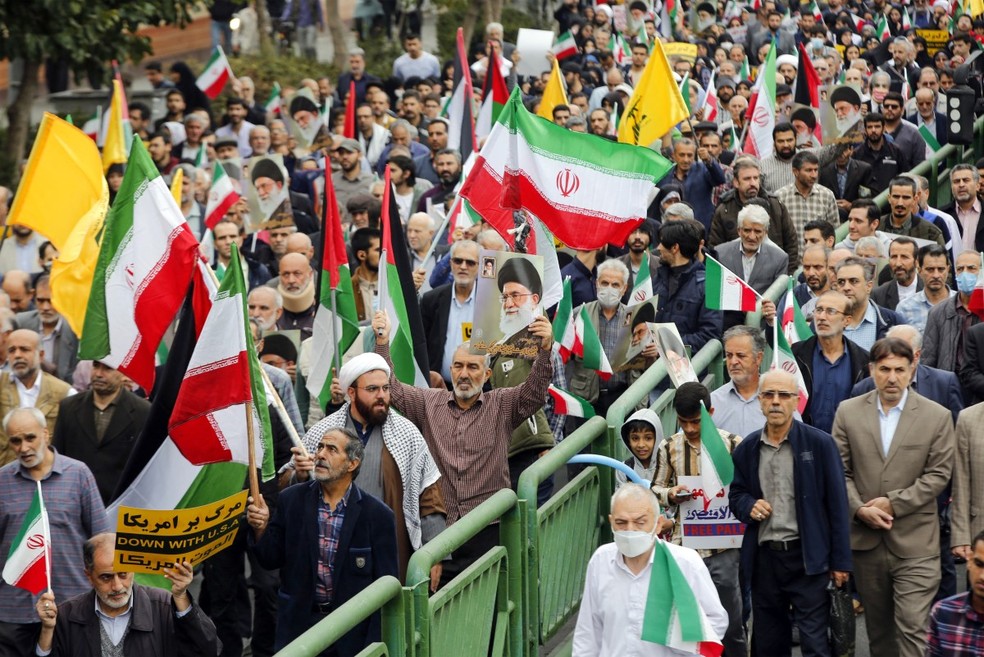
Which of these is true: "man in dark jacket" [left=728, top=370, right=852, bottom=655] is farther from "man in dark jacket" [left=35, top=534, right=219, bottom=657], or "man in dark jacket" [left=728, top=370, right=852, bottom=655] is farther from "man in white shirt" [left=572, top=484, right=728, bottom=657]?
"man in dark jacket" [left=35, top=534, right=219, bottom=657]

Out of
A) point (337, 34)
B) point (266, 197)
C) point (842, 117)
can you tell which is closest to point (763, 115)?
point (842, 117)

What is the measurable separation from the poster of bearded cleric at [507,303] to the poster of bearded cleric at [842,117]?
7291mm

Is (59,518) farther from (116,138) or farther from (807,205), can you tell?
(116,138)

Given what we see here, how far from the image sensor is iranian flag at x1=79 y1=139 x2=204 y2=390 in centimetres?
967

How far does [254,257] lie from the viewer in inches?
593

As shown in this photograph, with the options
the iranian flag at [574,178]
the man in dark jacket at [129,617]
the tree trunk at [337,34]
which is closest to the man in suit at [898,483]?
the iranian flag at [574,178]

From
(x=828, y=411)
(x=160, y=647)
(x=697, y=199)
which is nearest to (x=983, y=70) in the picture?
(x=697, y=199)

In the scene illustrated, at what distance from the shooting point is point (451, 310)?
1148cm

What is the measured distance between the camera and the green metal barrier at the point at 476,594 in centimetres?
727

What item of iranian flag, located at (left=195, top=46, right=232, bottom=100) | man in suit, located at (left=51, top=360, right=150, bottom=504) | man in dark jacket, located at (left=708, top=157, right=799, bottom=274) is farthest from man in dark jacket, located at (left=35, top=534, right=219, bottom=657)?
iranian flag, located at (left=195, top=46, right=232, bottom=100)

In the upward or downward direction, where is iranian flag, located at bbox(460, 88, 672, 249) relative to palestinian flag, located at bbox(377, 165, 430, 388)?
upward

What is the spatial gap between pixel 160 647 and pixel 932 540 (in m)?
3.88

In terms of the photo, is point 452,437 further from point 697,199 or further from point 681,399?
point 697,199

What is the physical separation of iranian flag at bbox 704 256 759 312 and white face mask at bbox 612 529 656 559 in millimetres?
3967
